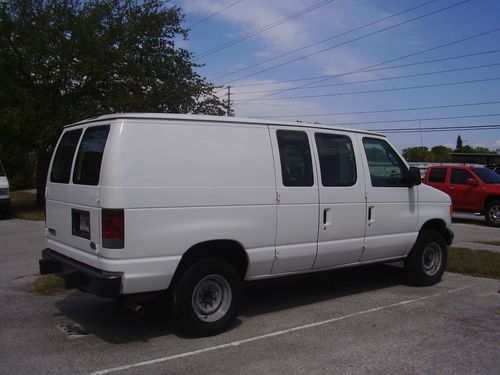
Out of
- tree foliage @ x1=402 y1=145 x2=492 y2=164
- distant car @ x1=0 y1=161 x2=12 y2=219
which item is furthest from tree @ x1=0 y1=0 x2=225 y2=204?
tree foliage @ x1=402 y1=145 x2=492 y2=164

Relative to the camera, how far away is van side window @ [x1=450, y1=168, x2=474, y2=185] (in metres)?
17.6

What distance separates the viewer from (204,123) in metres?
5.49

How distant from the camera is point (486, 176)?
17469mm

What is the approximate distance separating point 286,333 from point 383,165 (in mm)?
2845

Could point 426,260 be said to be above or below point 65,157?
below

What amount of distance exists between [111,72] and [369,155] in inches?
680

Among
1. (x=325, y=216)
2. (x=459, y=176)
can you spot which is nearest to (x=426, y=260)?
(x=325, y=216)

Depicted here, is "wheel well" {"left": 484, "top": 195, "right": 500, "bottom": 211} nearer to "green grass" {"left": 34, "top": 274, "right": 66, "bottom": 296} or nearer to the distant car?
"green grass" {"left": 34, "top": 274, "right": 66, "bottom": 296}

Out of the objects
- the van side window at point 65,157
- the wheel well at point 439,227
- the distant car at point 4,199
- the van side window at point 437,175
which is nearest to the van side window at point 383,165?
the wheel well at point 439,227

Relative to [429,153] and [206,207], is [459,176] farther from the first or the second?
[429,153]

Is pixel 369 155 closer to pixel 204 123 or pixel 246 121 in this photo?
pixel 246 121

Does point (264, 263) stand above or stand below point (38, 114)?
below

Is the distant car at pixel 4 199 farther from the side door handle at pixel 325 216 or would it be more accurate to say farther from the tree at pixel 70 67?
the side door handle at pixel 325 216

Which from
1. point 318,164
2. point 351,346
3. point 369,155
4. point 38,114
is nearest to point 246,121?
point 318,164
